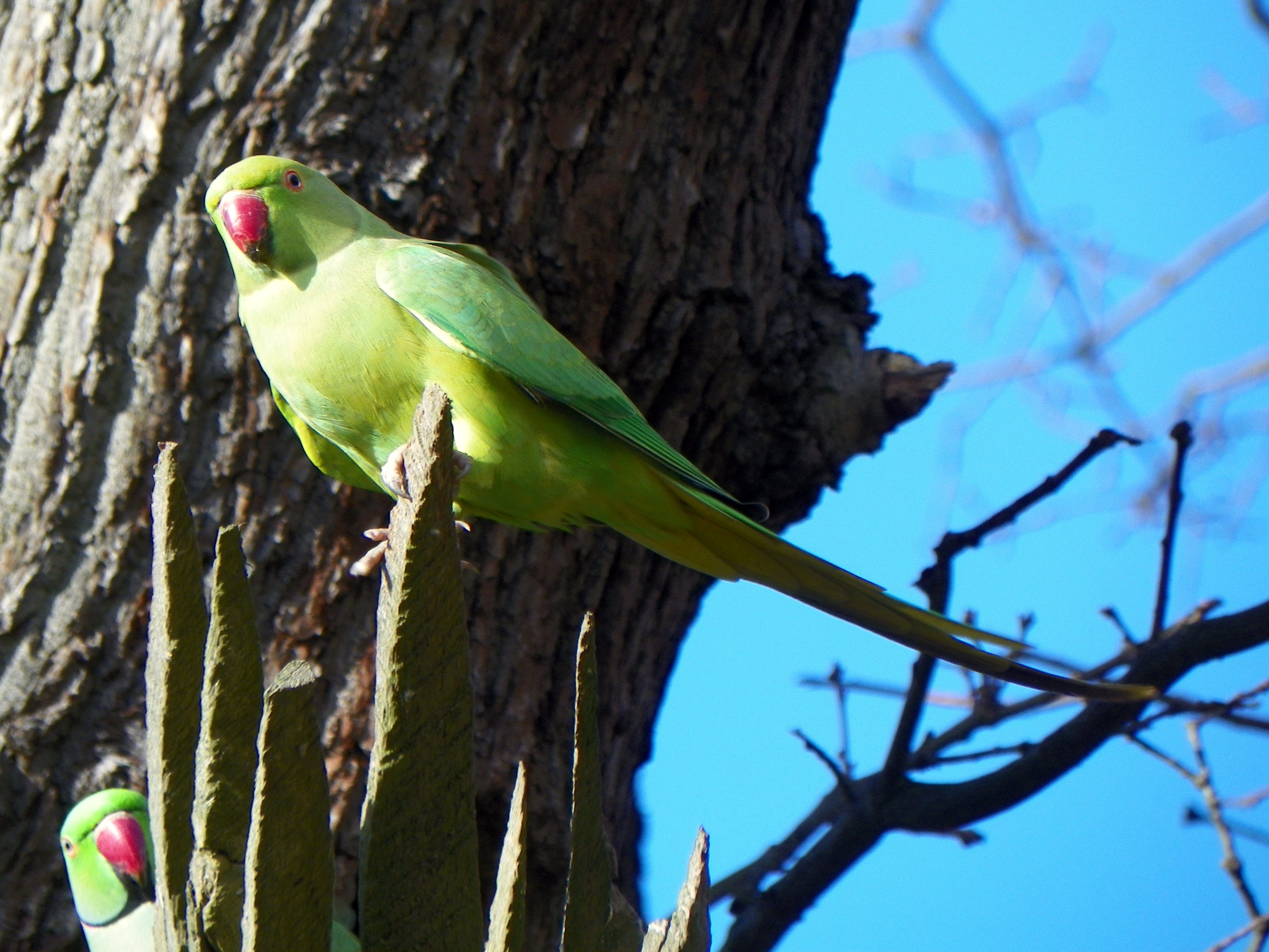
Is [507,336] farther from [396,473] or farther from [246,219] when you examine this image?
[246,219]

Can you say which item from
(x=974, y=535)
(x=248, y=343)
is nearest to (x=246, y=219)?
(x=248, y=343)

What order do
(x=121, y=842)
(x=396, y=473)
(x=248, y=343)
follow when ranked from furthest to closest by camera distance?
(x=248, y=343) < (x=121, y=842) < (x=396, y=473)

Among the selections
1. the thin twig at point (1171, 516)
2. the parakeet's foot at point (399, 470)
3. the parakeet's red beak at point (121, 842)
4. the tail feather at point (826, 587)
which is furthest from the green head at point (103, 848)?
the thin twig at point (1171, 516)

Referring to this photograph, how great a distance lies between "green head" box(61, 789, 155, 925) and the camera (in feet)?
6.25

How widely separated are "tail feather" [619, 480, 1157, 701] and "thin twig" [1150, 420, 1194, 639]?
0.43 metres

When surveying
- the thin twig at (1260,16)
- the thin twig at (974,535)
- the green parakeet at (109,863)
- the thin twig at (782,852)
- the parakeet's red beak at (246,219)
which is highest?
the thin twig at (1260,16)

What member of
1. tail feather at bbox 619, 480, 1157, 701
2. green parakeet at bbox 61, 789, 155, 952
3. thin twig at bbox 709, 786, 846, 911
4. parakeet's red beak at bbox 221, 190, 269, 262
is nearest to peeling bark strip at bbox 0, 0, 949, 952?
green parakeet at bbox 61, 789, 155, 952

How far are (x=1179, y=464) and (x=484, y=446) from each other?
1221 mm

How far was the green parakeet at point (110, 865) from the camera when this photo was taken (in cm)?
191

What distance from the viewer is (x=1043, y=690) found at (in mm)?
1524

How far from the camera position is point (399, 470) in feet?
4.78

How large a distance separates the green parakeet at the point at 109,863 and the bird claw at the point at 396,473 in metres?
0.85

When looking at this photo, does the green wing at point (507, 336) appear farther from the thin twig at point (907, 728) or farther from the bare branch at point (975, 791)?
the bare branch at point (975, 791)

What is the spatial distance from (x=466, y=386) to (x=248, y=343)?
2.17 ft
